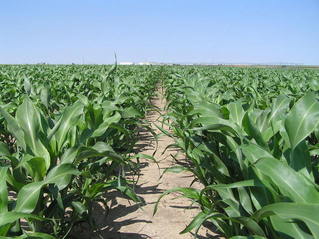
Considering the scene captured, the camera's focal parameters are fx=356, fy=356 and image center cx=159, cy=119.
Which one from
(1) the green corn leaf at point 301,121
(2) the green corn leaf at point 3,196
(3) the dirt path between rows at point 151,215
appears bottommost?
(3) the dirt path between rows at point 151,215

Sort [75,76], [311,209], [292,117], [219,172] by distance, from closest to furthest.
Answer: [311,209] → [292,117] → [219,172] → [75,76]

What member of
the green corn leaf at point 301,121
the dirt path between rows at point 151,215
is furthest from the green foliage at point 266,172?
the dirt path between rows at point 151,215

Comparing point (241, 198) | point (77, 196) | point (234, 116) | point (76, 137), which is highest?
point (234, 116)

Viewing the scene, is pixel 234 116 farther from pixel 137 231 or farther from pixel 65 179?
pixel 65 179

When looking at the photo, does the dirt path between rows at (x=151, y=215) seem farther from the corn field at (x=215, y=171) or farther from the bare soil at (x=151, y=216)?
the corn field at (x=215, y=171)

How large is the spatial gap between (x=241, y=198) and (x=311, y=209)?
810 millimetres

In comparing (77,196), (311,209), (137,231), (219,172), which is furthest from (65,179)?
(311,209)

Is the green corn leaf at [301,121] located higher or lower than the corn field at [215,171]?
higher

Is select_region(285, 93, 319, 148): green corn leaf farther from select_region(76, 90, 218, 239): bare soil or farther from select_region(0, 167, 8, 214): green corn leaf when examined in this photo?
select_region(0, 167, 8, 214): green corn leaf

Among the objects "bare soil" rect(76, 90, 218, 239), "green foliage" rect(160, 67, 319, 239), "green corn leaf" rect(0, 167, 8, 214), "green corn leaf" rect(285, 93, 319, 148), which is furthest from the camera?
"bare soil" rect(76, 90, 218, 239)

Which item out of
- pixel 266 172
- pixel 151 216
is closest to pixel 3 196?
pixel 266 172

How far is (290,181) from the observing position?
1473 millimetres

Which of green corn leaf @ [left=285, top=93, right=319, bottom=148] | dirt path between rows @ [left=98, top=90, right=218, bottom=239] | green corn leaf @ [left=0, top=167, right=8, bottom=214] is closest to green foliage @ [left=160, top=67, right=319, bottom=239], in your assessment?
green corn leaf @ [left=285, top=93, right=319, bottom=148]

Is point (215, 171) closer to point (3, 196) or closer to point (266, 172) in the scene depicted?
point (266, 172)
